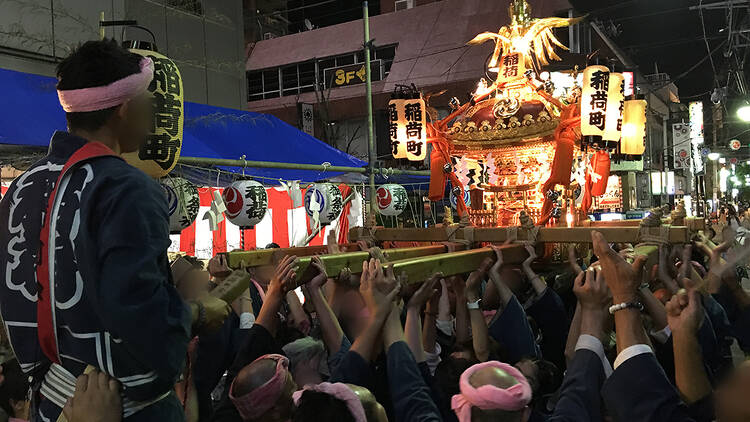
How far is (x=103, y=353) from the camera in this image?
4.74 feet

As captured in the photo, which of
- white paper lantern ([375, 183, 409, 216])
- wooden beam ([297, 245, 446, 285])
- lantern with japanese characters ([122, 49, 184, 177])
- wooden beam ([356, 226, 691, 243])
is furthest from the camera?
white paper lantern ([375, 183, 409, 216])

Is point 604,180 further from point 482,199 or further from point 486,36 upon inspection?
point 486,36

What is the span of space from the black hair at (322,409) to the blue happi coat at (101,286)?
397 mm

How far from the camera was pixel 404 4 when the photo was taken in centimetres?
2139

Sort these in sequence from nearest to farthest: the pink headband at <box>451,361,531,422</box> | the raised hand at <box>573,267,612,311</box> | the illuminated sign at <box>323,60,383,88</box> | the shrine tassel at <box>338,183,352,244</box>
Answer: the pink headband at <box>451,361,531,422</box>
the raised hand at <box>573,267,612,311</box>
the shrine tassel at <box>338,183,352,244</box>
the illuminated sign at <box>323,60,383,88</box>

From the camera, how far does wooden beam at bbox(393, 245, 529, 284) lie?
2553 millimetres

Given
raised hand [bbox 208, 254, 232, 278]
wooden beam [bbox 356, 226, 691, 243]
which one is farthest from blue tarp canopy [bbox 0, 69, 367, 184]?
raised hand [bbox 208, 254, 232, 278]

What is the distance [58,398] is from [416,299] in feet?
4.87

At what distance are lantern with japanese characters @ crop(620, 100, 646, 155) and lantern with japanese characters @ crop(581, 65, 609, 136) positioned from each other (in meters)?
1.21

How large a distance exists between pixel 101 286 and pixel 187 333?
0.25 metres

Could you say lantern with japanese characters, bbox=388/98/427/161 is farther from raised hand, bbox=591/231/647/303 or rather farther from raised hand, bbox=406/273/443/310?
raised hand, bbox=591/231/647/303

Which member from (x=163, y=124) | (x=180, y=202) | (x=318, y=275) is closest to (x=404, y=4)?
(x=180, y=202)

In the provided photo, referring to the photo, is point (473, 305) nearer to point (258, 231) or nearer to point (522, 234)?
point (522, 234)

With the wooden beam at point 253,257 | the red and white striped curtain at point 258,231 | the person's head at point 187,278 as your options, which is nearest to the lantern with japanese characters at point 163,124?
the person's head at point 187,278
